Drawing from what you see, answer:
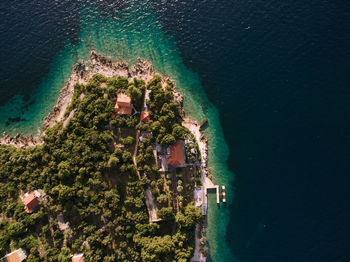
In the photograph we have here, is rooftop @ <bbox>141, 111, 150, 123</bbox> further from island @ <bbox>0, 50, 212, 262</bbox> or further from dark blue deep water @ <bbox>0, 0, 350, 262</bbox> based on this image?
dark blue deep water @ <bbox>0, 0, 350, 262</bbox>

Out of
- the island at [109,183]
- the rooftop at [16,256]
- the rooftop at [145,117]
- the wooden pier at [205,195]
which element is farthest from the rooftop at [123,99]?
the rooftop at [16,256]

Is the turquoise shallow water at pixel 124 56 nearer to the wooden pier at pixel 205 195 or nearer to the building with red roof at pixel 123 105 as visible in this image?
the wooden pier at pixel 205 195

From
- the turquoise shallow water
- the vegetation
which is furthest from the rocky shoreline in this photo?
the vegetation

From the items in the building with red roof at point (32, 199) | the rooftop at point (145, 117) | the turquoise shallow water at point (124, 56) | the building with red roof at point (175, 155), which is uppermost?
the turquoise shallow water at point (124, 56)

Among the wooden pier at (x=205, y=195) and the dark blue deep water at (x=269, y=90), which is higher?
the dark blue deep water at (x=269, y=90)

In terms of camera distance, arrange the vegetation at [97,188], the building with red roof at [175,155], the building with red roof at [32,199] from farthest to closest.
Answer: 1. the building with red roof at [175,155]
2. the building with red roof at [32,199]
3. the vegetation at [97,188]

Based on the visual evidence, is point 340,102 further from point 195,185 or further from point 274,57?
point 195,185

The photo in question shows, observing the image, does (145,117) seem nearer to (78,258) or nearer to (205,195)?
(205,195)
